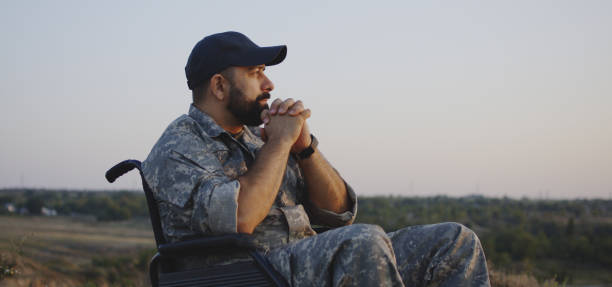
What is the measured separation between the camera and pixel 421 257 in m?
2.87

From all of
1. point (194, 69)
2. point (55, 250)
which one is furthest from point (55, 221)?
point (194, 69)

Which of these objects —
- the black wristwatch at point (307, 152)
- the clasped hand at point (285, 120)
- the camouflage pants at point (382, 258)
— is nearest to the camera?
the camouflage pants at point (382, 258)

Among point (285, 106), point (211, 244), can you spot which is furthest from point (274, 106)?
point (211, 244)

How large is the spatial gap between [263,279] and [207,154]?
2.28 feet

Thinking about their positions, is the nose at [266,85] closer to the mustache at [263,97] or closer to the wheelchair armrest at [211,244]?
the mustache at [263,97]

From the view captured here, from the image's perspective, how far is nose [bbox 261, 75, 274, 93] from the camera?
316 cm

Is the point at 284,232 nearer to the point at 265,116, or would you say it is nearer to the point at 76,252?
the point at 265,116

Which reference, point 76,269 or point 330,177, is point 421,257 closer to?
point 330,177

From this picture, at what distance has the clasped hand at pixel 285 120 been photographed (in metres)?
2.96

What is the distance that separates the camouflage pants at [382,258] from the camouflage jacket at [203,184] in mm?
313

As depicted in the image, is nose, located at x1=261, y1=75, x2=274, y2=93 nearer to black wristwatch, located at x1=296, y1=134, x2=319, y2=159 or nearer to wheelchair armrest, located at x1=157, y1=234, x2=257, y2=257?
black wristwatch, located at x1=296, y1=134, x2=319, y2=159

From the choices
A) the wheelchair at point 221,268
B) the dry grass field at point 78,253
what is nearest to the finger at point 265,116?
the wheelchair at point 221,268

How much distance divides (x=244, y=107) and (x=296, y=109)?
0.28 metres

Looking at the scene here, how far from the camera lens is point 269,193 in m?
2.68
